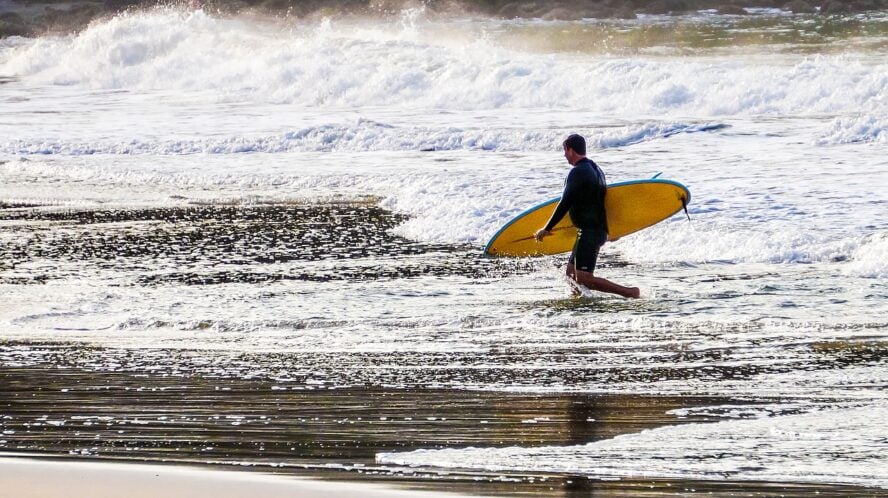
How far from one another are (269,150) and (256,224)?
7974 millimetres

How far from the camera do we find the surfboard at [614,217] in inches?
422

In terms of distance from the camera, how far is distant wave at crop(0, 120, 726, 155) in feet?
69.4

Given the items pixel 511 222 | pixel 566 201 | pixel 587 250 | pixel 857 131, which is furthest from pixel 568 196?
pixel 857 131

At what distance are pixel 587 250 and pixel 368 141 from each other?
12.6 meters

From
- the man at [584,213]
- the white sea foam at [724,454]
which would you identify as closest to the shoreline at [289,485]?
the white sea foam at [724,454]

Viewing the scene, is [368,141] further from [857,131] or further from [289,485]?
[289,485]

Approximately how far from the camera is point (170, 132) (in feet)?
80.3

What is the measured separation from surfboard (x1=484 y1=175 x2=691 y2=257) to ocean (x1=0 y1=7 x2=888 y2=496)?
7.2 inches

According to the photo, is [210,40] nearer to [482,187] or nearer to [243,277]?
[482,187]

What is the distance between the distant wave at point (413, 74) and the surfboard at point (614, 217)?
1429cm

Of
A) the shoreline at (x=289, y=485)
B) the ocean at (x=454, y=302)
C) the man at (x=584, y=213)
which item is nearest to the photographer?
the shoreline at (x=289, y=485)

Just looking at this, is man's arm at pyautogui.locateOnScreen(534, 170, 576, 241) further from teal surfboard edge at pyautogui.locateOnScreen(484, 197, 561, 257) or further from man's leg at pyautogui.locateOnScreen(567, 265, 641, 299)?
teal surfboard edge at pyautogui.locateOnScreen(484, 197, 561, 257)

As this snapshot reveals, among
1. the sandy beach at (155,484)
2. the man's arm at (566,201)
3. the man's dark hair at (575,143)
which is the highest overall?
the man's dark hair at (575,143)

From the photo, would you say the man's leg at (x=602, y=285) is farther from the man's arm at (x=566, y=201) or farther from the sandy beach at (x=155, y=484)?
the sandy beach at (x=155, y=484)
